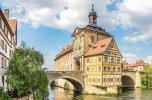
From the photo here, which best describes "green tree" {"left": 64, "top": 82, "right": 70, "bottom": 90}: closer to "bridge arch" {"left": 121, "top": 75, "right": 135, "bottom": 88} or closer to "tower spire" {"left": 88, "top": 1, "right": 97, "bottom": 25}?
"bridge arch" {"left": 121, "top": 75, "right": 135, "bottom": 88}

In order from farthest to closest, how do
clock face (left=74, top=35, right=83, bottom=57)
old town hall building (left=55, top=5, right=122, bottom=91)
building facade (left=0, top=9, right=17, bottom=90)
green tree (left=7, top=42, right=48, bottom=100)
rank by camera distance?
clock face (left=74, top=35, right=83, bottom=57)
old town hall building (left=55, top=5, right=122, bottom=91)
green tree (left=7, top=42, right=48, bottom=100)
building facade (left=0, top=9, right=17, bottom=90)

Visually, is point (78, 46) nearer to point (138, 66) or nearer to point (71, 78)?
point (71, 78)

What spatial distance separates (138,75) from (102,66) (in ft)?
73.0

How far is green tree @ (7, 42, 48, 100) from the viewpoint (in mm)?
28562

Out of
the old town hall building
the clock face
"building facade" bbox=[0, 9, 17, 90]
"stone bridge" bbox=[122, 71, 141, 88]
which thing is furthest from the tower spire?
"building facade" bbox=[0, 9, 17, 90]

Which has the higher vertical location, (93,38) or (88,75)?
(93,38)

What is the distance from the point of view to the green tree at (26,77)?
1125 inches

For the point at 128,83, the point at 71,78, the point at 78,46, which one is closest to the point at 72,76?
the point at 71,78

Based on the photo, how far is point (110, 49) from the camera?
54625 millimetres

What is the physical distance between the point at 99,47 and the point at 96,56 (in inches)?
92.2

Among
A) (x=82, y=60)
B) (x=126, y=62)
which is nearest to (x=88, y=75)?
(x=82, y=60)

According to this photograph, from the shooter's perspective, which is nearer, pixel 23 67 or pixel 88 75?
pixel 23 67

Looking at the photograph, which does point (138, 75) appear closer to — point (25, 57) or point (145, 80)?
point (145, 80)

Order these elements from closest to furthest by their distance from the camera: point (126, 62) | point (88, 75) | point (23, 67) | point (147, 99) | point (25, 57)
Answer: point (23, 67), point (25, 57), point (147, 99), point (88, 75), point (126, 62)
